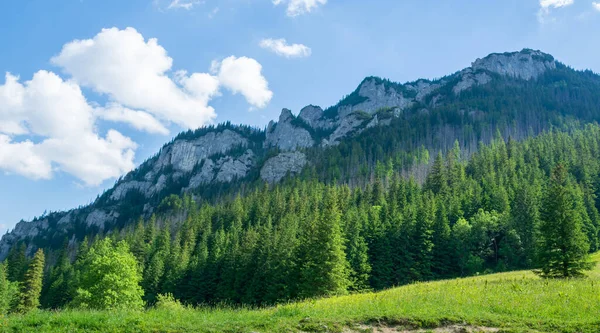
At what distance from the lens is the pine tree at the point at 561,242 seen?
108 feet

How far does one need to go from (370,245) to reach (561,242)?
35256 millimetres

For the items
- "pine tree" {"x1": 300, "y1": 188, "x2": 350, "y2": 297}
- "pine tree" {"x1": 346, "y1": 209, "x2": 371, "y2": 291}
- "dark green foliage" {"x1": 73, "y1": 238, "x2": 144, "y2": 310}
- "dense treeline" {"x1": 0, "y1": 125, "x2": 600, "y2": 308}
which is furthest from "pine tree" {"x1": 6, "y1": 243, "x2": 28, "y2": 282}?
"pine tree" {"x1": 300, "y1": 188, "x2": 350, "y2": 297}

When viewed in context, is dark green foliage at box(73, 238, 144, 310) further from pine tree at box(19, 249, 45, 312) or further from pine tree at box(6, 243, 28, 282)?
pine tree at box(6, 243, 28, 282)

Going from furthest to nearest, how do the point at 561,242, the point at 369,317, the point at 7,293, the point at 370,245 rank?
the point at 370,245 → the point at 7,293 → the point at 561,242 → the point at 369,317

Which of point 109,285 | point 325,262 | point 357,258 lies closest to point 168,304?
point 109,285

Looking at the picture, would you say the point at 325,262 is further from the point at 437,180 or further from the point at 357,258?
the point at 437,180

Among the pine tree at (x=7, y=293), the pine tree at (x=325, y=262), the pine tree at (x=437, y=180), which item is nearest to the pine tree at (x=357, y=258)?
the pine tree at (x=325, y=262)

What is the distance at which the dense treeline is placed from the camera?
43562mm

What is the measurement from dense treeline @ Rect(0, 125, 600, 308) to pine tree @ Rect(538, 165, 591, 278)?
9 cm

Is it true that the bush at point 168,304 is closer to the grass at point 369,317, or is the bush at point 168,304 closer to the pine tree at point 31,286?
the grass at point 369,317

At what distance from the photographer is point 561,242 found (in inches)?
1325

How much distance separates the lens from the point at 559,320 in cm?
1529

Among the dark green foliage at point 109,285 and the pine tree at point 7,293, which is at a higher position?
the dark green foliage at point 109,285

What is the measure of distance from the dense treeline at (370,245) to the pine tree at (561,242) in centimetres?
9
